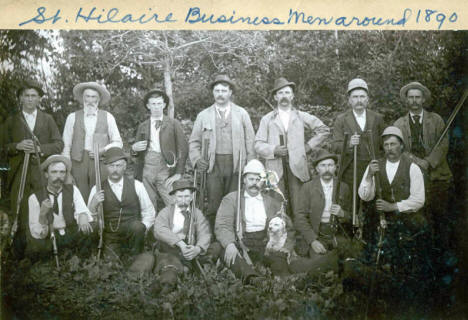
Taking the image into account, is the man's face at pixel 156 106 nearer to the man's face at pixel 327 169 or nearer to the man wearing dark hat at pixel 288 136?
the man wearing dark hat at pixel 288 136

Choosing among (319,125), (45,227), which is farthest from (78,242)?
(319,125)

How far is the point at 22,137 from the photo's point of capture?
541 centimetres

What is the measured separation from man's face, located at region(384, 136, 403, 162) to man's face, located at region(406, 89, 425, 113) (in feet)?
1.30

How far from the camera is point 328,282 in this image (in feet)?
17.3

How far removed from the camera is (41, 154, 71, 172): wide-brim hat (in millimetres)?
5395

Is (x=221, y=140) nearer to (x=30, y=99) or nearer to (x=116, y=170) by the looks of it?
(x=116, y=170)

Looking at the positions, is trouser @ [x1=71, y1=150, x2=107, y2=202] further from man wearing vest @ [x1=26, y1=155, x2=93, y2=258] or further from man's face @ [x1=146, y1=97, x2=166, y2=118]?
man's face @ [x1=146, y1=97, x2=166, y2=118]

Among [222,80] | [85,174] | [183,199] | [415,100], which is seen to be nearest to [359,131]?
[415,100]

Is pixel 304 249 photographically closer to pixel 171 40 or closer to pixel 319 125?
pixel 319 125

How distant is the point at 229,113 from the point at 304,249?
1.64 metres

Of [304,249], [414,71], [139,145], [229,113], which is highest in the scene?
[414,71]

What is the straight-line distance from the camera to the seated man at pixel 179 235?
5.23 meters

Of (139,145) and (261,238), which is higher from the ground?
(139,145)

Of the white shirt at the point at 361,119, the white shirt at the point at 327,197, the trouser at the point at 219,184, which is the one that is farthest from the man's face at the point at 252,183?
the white shirt at the point at 361,119
